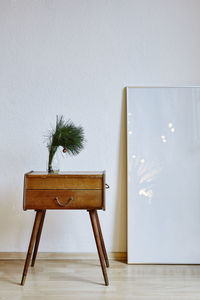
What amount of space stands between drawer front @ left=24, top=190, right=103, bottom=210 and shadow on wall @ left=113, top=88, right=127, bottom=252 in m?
0.47

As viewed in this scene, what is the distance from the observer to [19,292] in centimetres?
160

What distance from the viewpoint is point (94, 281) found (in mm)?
1743

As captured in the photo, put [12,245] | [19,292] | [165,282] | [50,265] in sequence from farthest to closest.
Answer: [12,245] → [50,265] → [165,282] → [19,292]

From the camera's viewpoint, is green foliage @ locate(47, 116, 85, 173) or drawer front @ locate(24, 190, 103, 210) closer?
drawer front @ locate(24, 190, 103, 210)

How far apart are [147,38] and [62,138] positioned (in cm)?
104

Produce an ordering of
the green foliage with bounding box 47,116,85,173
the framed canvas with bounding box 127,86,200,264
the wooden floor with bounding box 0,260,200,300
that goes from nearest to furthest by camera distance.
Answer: the wooden floor with bounding box 0,260,200,300, the green foliage with bounding box 47,116,85,173, the framed canvas with bounding box 127,86,200,264

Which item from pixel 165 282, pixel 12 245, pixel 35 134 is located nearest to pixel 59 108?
pixel 35 134

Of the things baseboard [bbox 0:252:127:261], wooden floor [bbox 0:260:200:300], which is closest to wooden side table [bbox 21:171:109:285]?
wooden floor [bbox 0:260:200:300]

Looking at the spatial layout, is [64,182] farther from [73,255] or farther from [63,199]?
Answer: [73,255]

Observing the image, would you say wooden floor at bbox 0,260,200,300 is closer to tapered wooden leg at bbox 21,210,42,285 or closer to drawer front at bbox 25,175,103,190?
tapered wooden leg at bbox 21,210,42,285

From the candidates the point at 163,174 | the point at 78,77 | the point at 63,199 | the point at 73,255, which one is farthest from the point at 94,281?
the point at 78,77

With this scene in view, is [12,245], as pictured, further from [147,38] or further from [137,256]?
[147,38]

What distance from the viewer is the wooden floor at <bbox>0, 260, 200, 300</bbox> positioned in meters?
1.57

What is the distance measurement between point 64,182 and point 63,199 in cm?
10
